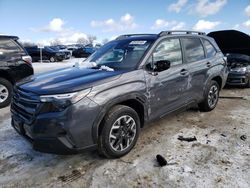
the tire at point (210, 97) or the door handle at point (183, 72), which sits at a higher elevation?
the door handle at point (183, 72)

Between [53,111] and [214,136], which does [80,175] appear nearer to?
[53,111]

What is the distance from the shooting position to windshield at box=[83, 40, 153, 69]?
3.98 m

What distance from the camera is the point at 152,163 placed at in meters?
3.48

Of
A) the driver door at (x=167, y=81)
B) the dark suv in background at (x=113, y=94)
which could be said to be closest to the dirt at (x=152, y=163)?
the dark suv in background at (x=113, y=94)

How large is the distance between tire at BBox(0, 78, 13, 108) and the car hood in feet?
10.7

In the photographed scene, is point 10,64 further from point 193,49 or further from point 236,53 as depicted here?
point 236,53

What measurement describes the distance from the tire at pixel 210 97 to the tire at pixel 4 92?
15.7ft

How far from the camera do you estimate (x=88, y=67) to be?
4230mm

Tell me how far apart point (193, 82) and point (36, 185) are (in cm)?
324

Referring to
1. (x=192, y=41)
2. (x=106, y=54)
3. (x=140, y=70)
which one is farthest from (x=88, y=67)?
(x=192, y=41)

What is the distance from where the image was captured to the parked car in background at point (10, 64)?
661 centimetres

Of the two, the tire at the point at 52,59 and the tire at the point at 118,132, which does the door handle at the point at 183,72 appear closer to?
the tire at the point at 118,132

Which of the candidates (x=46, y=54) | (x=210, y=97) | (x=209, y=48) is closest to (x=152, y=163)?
(x=210, y=97)

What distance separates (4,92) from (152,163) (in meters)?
4.85
